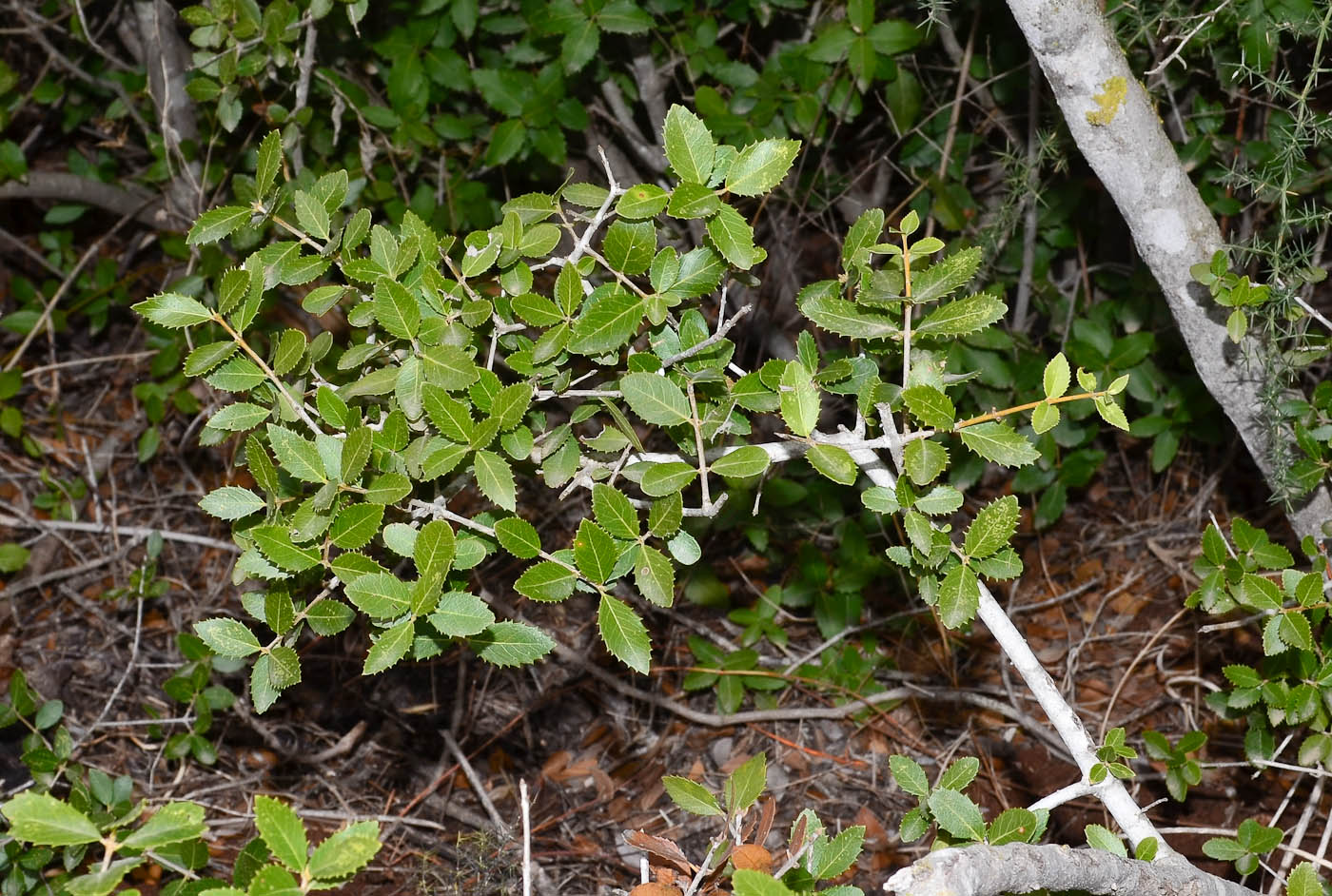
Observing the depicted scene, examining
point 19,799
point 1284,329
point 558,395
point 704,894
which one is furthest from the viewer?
point 1284,329

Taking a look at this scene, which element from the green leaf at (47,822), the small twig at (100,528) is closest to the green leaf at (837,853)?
the green leaf at (47,822)

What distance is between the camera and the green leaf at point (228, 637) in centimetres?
146

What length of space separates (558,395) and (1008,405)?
5.09 feet

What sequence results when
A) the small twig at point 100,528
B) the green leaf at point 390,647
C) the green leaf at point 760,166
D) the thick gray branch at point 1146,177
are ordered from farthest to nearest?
the small twig at point 100,528, the thick gray branch at point 1146,177, the green leaf at point 760,166, the green leaf at point 390,647

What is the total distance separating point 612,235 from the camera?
1.53m

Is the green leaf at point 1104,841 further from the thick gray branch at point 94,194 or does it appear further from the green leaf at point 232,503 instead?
the thick gray branch at point 94,194

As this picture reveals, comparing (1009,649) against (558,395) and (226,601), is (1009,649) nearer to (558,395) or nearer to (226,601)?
(558,395)

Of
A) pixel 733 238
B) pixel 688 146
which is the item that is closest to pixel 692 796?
pixel 733 238

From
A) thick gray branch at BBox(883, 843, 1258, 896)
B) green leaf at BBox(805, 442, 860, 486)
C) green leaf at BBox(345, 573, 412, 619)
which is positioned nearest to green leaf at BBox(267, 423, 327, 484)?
green leaf at BBox(345, 573, 412, 619)

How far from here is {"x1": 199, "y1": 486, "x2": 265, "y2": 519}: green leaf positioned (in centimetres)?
→ 150

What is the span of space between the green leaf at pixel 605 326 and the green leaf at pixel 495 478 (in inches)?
7.4

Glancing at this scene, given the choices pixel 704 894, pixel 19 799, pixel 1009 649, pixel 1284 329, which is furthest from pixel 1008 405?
pixel 19 799

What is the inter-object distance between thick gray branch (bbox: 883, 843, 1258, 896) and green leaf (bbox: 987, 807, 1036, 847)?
6cm

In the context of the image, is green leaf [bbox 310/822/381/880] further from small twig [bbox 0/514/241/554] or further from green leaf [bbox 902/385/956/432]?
small twig [bbox 0/514/241/554]
